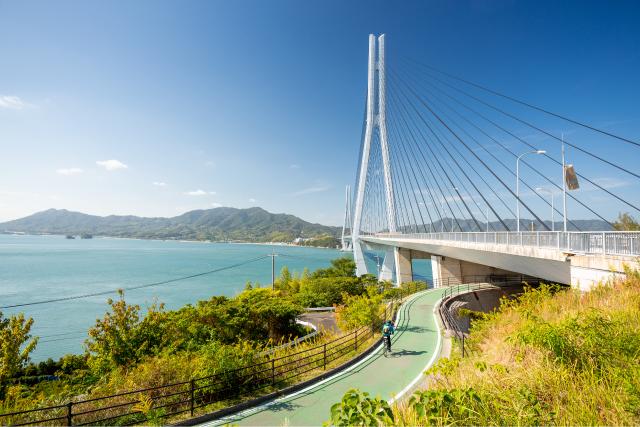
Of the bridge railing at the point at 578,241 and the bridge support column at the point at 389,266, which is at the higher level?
the bridge railing at the point at 578,241

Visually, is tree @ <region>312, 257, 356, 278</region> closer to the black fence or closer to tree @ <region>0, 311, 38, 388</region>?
the black fence

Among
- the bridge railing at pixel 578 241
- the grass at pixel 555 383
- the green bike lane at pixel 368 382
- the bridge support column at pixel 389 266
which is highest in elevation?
the bridge railing at pixel 578 241

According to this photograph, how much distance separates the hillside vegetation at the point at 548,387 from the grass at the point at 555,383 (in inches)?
0.4

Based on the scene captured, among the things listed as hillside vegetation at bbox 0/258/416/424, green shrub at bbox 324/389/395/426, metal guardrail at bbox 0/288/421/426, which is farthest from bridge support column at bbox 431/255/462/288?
green shrub at bbox 324/389/395/426

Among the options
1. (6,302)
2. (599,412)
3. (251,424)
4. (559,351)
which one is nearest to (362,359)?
(251,424)

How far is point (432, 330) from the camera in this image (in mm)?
14758

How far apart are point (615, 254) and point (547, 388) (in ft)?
25.4

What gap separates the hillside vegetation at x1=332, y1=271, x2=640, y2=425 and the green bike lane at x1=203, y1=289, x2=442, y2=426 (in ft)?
1.78

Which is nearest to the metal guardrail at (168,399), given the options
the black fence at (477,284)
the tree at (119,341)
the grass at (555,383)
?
the tree at (119,341)

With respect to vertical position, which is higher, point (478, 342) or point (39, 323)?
point (478, 342)

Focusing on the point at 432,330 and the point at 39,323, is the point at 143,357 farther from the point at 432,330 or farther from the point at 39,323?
the point at 39,323

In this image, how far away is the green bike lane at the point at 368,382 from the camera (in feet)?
22.7

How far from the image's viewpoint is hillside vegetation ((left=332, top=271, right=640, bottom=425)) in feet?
11.3

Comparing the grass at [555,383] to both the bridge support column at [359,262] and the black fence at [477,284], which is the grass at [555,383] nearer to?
the black fence at [477,284]
